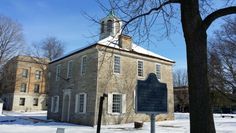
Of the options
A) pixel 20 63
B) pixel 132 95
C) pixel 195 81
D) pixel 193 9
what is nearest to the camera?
pixel 195 81

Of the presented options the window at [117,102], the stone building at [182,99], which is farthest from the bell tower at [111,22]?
the stone building at [182,99]

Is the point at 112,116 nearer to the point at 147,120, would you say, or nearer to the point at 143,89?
the point at 147,120

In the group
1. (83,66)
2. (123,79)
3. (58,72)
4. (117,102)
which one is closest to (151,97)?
(117,102)

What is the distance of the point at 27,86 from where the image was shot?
62375 millimetres

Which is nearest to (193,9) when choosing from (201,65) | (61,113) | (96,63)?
(201,65)

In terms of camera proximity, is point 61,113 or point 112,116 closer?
point 112,116

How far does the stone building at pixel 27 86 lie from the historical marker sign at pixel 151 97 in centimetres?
5371

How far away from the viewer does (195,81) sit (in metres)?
6.23

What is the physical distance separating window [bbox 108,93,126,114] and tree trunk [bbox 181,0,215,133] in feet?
61.8

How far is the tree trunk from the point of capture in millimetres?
6031

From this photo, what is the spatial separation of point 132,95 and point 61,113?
729cm

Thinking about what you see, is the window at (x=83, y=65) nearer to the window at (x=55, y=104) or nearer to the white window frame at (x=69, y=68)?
the white window frame at (x=69, y=68)

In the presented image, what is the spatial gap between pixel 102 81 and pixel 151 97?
18.1 metres

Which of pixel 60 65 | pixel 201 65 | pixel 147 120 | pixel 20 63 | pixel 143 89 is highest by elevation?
pixel 20 63
